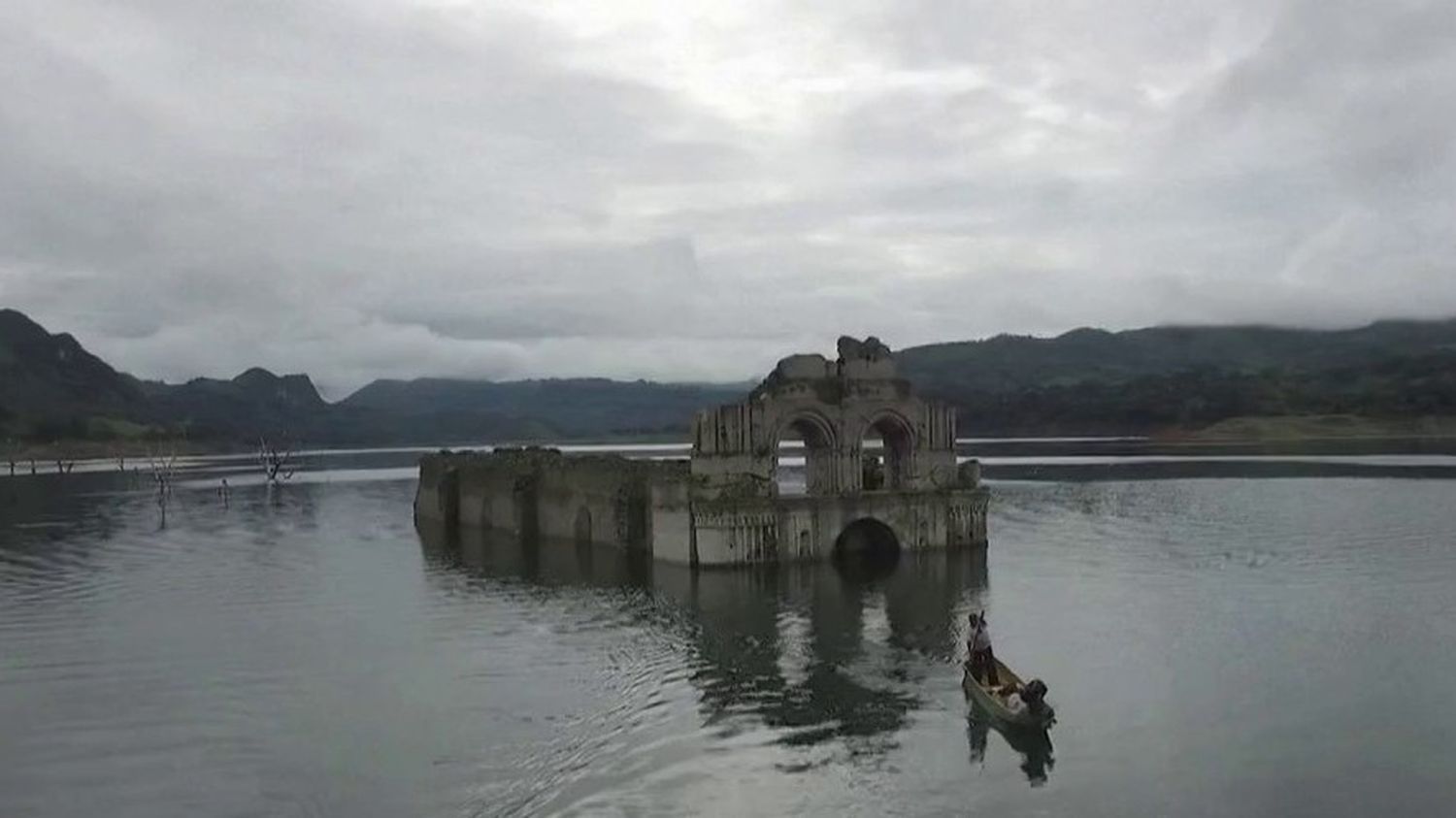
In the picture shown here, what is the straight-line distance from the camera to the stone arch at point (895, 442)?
51281mm

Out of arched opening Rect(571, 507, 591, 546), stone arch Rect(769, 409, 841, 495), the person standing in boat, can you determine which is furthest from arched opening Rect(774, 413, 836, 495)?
the person standing in boat

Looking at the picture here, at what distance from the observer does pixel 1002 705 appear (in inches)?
1006

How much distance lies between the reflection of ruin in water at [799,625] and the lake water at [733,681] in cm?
15

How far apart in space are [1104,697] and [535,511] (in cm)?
4162

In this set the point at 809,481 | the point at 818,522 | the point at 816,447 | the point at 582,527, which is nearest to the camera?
the point at 818,522

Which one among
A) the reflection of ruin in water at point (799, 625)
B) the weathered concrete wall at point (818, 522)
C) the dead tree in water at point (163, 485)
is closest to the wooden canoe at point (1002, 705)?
the reflection of ruin in water at point (799, 625)

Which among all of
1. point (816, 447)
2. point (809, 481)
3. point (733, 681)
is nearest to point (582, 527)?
point (809, 481)

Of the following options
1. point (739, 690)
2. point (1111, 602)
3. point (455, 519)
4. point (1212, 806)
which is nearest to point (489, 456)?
point (455, 519)

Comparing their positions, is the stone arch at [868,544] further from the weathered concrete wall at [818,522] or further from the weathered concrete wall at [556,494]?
the weathered concrete wall at [556,494]

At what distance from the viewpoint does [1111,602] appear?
40.1 metres

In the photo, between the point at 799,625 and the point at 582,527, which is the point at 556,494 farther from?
the point at 799,625

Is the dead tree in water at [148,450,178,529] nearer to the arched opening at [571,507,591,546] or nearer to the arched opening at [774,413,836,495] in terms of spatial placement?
the arched opening at [571,507,591,546]

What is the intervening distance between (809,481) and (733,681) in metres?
22.1

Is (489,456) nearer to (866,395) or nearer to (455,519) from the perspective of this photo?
(455,519)
